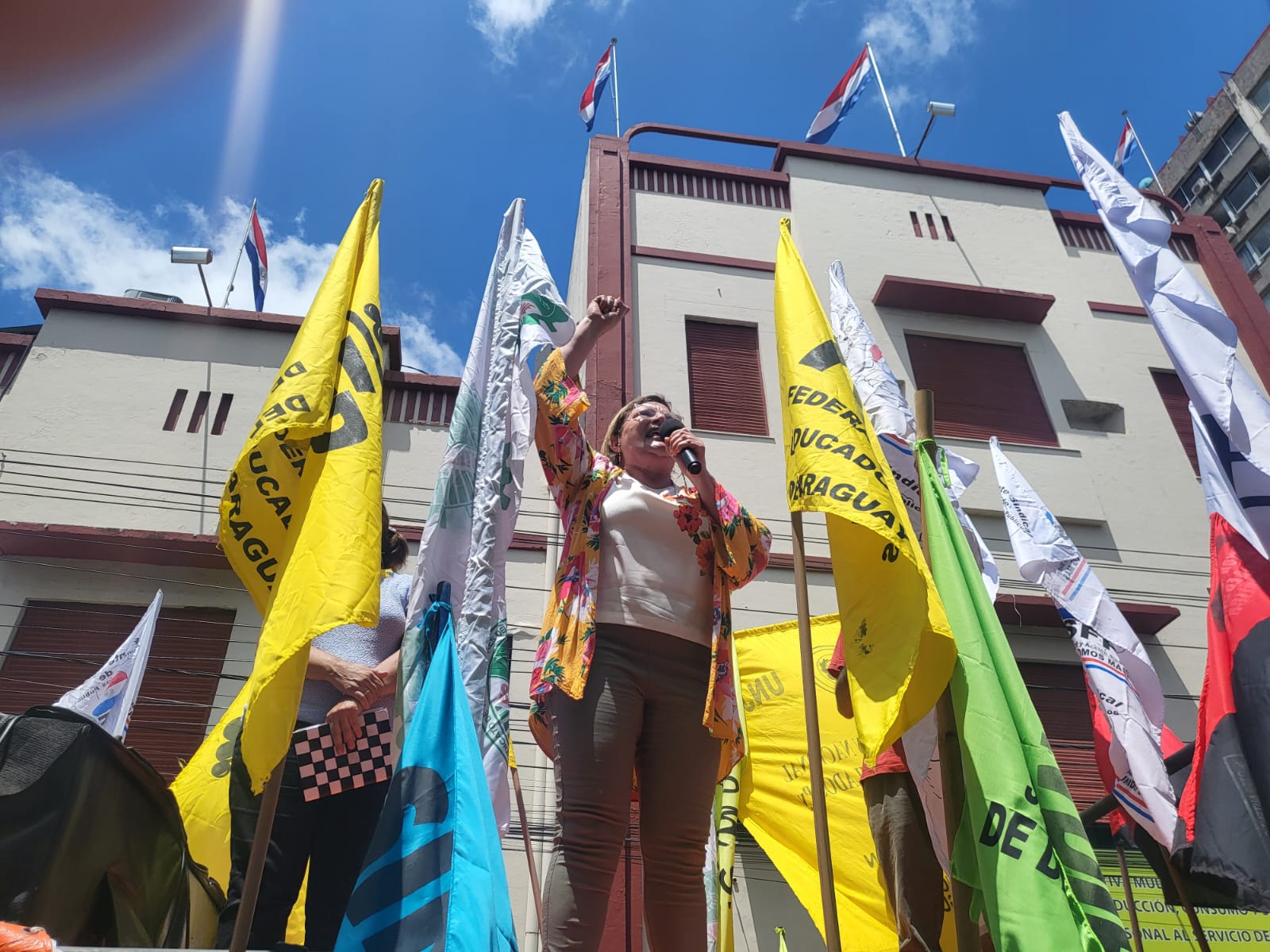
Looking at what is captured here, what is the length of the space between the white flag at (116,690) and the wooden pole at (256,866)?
3394 mm

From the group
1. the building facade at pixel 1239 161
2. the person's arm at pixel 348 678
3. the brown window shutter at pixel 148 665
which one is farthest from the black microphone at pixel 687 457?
the building facade at pixel 1239 161

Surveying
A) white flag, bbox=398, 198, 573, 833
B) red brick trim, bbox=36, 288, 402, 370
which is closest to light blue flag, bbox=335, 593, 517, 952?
white flag, bbox=398, 198, 573, 833

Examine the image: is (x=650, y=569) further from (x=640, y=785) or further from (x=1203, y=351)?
(x=1203, y=351)

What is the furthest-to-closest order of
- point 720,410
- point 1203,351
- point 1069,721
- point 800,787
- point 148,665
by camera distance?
1. point 720,410
2. point 1069,721
3. point 148,665
4. point 800,787
5. point 1203,351

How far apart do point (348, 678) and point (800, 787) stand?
9.73 ft

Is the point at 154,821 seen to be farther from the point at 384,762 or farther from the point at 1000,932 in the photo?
the point at 1000,932

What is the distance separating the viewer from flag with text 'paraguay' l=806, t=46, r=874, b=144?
10523 millimetres

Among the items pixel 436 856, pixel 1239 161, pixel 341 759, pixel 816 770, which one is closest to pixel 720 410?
pixel 341 759

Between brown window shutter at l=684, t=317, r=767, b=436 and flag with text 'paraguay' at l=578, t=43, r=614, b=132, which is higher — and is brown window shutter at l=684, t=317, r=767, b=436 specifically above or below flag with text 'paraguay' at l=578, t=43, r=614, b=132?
below

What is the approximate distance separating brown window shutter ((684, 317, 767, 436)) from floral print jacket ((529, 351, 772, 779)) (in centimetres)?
501

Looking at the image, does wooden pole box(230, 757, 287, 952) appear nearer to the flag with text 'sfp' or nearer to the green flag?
the green flag

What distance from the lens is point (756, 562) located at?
279 centimetres

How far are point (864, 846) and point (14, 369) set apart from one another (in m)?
8.07

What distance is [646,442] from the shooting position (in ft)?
9.70
